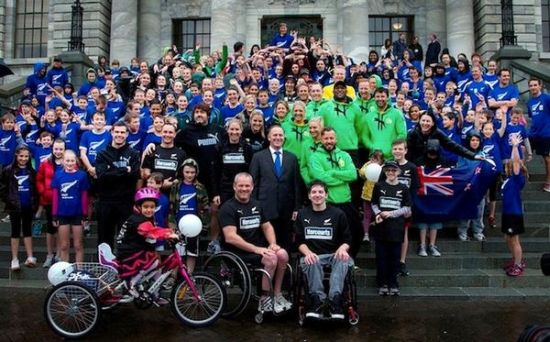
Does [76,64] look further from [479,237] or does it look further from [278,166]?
[479,237]

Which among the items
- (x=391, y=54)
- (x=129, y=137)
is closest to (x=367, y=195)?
(x=129, y=137)

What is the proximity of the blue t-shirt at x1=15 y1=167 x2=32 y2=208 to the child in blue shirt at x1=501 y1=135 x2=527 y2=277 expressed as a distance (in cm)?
740

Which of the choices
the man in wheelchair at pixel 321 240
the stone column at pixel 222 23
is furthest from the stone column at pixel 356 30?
the man in wheelchair at pixel 321 240

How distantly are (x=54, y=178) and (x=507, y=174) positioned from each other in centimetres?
693

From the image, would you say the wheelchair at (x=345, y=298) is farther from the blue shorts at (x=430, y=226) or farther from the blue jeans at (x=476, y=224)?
the blue jeans at (x=476, y=224)

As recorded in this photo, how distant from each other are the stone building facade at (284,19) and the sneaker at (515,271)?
14470mm

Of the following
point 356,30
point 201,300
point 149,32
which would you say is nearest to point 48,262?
point 201,300

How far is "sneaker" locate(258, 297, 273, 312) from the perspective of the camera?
6.62 m

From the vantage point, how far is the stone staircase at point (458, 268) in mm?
7855

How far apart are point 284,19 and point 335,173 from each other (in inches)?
705

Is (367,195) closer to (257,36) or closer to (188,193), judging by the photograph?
(188,193)

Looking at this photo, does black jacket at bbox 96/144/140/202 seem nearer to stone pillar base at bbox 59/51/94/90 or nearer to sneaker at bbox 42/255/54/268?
sneaker at bbox 42/255/54/268

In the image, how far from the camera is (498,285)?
805cm

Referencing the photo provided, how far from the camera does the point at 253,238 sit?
6965 mm
